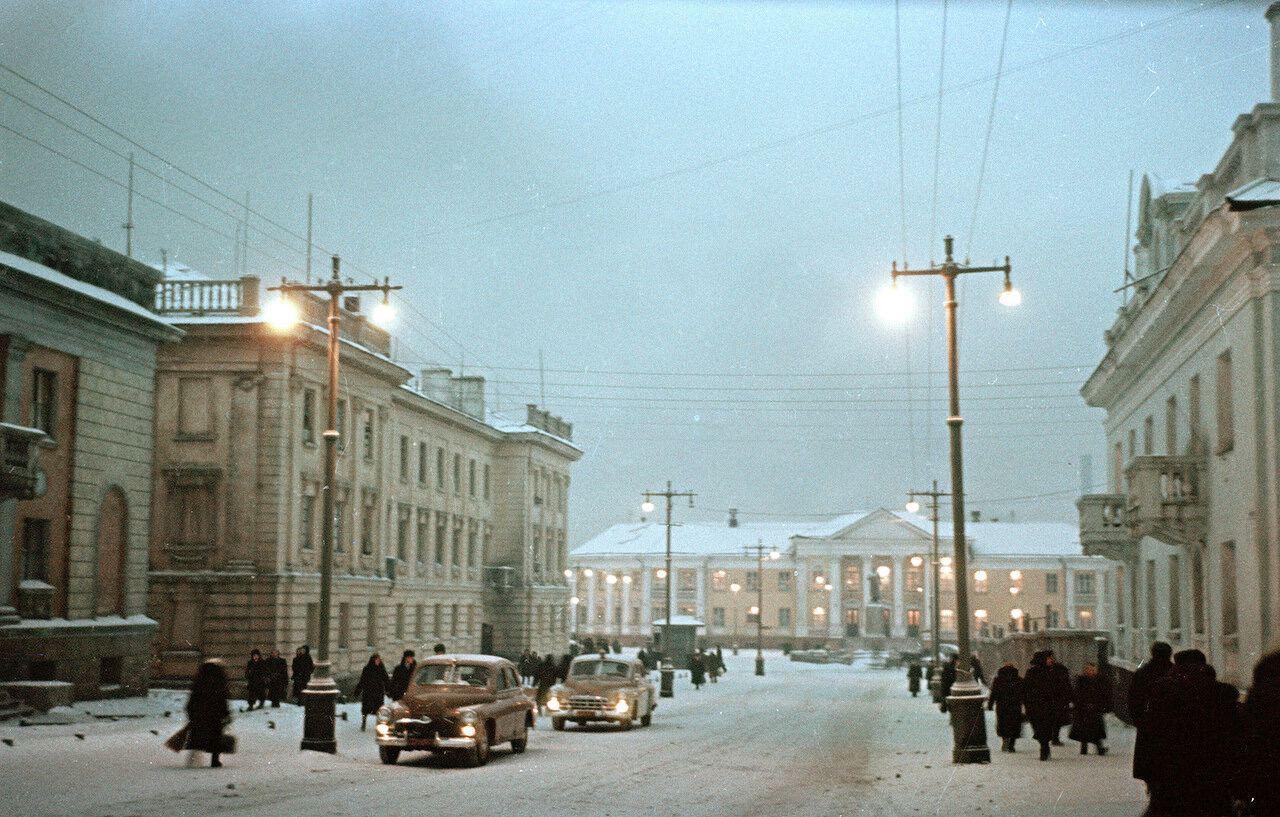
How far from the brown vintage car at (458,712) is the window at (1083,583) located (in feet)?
369

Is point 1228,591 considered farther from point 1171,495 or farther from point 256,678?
point 256,678

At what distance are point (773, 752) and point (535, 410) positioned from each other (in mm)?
55283

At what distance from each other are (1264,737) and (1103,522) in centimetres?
3103

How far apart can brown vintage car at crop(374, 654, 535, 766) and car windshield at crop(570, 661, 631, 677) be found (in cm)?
655

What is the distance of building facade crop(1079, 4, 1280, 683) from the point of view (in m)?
23.9

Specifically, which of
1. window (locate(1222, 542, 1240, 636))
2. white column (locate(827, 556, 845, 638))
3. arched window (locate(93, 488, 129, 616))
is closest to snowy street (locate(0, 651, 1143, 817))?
window (locate(1222, 542, 1240, 636))

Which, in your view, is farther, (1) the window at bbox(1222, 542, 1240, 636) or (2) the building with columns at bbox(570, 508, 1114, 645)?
(2) the building with columns at bbox(570, 508, 1114, 645)

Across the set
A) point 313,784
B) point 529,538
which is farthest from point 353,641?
point 313,784

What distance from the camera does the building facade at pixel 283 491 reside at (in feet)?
146

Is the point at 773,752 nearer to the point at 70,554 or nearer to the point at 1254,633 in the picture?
the point at 1254,633

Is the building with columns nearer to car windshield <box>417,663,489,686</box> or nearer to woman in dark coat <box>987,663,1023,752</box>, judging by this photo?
woman in dark coat <box>987,663,1023,752</box>

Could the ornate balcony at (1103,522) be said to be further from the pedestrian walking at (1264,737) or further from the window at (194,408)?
the pedestrian walking at (1264,737)

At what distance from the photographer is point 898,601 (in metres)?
133

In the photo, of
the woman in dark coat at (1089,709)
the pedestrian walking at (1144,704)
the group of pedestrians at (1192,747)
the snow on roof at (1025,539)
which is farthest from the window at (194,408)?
the snow on roof at (1025,539)
